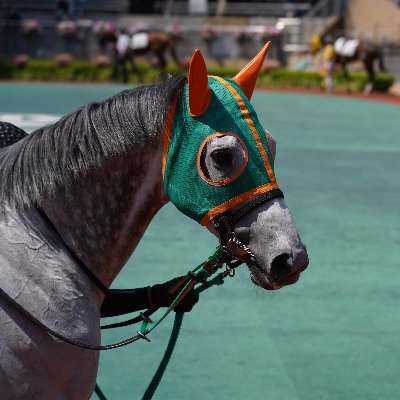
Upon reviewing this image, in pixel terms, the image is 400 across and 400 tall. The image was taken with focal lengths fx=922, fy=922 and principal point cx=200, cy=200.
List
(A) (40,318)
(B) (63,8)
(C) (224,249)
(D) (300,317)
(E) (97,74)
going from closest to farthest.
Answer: (A) (40,318), (C) (224,249), (D) (300,317), (E) (97,74), (B) (63,8)

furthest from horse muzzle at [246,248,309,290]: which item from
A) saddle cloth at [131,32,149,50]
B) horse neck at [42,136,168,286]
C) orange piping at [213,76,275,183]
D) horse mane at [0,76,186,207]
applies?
saddle cloth at [131,32,149,50]

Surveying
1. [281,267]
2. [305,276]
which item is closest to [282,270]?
[281,267]

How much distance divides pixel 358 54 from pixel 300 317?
21.4m

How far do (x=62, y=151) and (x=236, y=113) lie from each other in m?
0.48

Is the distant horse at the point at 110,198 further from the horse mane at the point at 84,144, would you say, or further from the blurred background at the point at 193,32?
the blurred background at the point at 193,32

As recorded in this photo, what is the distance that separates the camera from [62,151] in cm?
247

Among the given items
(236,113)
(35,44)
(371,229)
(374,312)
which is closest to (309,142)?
(371,229)

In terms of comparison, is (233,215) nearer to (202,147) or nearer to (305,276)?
(202,147)

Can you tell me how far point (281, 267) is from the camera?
2396 millimetres

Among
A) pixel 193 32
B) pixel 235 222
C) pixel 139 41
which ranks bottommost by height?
pixel 193 32

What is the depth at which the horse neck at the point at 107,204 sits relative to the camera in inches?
97.6

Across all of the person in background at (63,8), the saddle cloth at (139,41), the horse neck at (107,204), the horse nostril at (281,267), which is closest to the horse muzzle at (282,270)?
the horse nostril at (281,267)

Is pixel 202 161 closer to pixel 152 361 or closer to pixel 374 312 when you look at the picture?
pixel 152 361

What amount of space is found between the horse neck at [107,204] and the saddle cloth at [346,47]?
2459 centimetres
